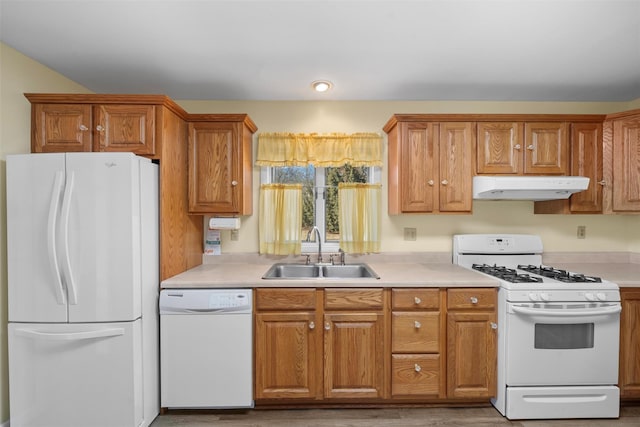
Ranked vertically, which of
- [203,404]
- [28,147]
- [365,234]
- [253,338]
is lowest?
[203,404]

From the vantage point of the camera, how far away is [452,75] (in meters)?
2.47

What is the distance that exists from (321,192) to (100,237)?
1733 mm

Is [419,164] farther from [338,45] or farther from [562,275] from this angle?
[562,275]

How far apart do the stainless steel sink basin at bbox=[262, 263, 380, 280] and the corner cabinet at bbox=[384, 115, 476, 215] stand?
621 millimetres

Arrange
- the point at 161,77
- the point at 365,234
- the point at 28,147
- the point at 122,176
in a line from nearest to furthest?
the point at 122,176
the point at 28,147
the point at 161,77
the point at 365,234

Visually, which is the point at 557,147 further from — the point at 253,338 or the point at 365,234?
the point at 253,338

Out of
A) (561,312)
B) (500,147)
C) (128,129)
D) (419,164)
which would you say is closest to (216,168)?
(128,129)

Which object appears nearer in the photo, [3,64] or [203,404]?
[3,64]

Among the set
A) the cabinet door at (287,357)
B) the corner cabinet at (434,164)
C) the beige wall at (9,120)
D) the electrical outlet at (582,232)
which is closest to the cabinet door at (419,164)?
the corner cabinet at (434,164)

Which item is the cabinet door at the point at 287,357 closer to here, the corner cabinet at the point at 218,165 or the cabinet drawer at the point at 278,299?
the cabinet drawer at the point at 278,299

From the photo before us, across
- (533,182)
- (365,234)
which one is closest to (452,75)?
(533,182)

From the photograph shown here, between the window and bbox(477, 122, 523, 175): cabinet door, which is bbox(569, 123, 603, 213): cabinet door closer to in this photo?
bbox(477, 122, 523, 175): cabinet door

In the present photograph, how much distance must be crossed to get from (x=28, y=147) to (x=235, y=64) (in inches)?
57.2

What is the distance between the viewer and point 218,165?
103 inches
